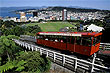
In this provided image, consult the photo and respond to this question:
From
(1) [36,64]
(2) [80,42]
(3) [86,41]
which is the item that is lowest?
(1) [36,64]

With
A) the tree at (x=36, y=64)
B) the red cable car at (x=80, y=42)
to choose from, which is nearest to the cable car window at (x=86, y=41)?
the red cable car at (x=80, y=42)

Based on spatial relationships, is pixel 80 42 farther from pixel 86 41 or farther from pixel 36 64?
pixel 36 64

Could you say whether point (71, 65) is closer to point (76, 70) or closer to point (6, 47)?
point (76, 70)

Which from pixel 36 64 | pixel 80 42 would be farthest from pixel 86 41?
pixel 36 64

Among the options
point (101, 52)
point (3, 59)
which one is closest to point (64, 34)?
point (101, 52)

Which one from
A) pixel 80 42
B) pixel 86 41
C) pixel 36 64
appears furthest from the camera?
pixel 36 64

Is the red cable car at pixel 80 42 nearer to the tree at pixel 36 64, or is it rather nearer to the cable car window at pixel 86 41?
the cable car window at pixel 86 41

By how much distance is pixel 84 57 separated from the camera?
11.6 metres

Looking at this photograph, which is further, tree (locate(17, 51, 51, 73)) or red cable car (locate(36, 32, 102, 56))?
tree (locate(17, 51, 51, 73))

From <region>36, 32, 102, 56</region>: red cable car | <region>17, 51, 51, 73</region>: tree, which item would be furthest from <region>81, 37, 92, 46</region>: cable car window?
<region>17, 51, 51, 73</region>: tree

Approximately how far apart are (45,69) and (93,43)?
7.33 m

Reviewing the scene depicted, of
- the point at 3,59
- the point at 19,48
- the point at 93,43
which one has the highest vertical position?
the point at 93,43

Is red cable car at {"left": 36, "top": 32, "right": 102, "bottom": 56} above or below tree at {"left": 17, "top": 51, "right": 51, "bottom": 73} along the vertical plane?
above

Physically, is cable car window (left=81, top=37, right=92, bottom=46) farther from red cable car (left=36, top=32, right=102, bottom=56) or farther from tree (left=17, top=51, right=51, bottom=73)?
tree (left=17, top=51, right=51, bottom=73)
